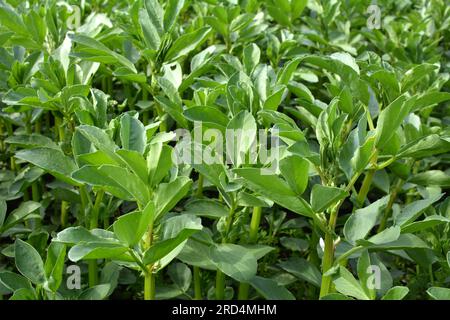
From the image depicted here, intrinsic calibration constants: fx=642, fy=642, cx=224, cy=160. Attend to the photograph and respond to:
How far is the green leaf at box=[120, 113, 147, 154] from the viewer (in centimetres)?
99

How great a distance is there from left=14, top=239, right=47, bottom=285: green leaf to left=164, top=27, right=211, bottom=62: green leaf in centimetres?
53

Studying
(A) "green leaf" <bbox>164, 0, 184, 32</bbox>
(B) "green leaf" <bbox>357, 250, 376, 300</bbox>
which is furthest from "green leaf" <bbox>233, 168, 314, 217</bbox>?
(A) "green leaf" <bbox>164, 0, 184, 32</bbox>

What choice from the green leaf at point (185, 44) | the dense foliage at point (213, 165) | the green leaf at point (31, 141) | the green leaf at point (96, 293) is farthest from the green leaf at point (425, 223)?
the green leaf at point (31, 141)

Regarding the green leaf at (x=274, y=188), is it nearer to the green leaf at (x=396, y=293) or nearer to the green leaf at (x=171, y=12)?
the green leaf at (x=396, y=293)

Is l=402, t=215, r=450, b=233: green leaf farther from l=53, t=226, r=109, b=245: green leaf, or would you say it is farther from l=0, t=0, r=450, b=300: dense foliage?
l=53, t=226, r=109, b=245: green leaf

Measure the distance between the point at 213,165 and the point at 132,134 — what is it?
0.46ft

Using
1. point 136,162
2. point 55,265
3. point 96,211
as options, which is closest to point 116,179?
point 136,162

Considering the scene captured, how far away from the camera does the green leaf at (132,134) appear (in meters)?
0.99

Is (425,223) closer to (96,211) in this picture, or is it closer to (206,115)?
(206,115)

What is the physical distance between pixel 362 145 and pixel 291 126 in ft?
0.49

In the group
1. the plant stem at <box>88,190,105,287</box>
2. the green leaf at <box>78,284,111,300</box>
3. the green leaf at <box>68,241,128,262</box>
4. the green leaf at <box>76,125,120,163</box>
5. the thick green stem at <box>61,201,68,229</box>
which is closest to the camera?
the green leaf at <box>68,241,128,262</box>
